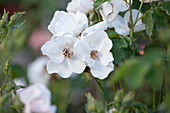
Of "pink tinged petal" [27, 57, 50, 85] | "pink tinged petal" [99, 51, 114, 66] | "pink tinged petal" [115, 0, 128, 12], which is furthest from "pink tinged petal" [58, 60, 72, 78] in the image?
"pink tinged petal" [27, 57, 50, 85]

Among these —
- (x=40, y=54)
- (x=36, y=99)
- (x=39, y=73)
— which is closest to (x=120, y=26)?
(x=36, y=99)

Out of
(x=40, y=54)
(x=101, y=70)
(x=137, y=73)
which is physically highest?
(x=137, y=73)

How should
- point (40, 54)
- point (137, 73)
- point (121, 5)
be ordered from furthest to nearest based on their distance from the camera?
point (40, 54), point (121, 5), point (137, 73)

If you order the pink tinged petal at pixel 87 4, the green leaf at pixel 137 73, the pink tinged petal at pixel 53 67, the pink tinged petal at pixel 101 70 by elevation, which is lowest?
the pink tinged petal at pixel 101 70

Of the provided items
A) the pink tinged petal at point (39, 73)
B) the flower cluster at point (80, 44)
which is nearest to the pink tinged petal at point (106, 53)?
the flower cluster at point (80, 44)

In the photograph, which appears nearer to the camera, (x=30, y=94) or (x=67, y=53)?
(x=30, y=94)

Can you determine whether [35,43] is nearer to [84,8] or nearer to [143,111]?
[84,8]

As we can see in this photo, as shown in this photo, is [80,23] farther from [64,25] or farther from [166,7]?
[166,7]

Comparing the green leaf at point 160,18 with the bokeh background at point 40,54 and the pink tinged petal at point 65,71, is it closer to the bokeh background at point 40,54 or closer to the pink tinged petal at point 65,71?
the bokeh background at point 40,54
